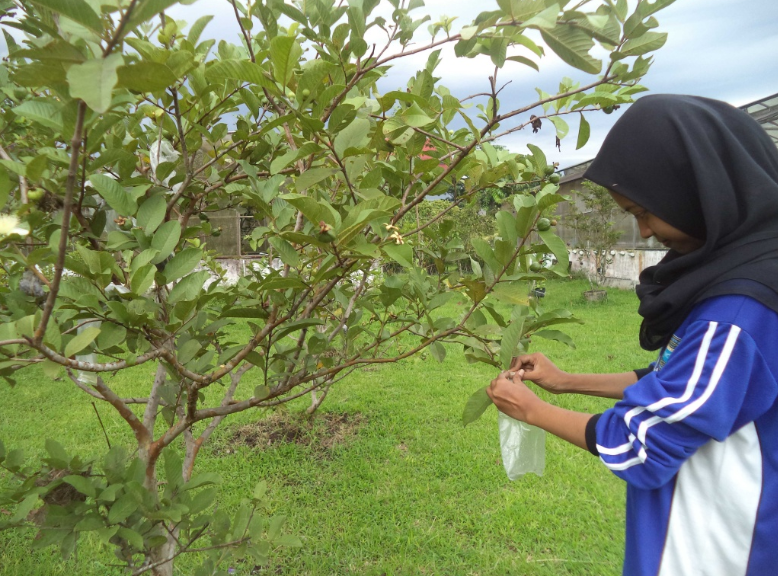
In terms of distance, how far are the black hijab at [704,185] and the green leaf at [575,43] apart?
0.32m

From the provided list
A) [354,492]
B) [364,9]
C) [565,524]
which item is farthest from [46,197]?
[565,524]

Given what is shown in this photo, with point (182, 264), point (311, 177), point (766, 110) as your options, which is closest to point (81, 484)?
point (182, 264)

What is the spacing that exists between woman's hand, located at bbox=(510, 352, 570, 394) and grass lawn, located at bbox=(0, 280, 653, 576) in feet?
4.02

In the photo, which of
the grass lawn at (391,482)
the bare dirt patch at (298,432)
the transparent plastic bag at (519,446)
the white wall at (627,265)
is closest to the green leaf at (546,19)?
the transparent plastic bag at (519,446)

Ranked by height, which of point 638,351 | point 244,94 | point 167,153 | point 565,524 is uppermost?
point 244,94

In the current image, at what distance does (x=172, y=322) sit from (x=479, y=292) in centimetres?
63

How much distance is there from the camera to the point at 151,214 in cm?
99

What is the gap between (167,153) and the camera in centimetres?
140

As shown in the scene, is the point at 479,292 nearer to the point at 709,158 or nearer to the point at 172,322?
the point at 709,158

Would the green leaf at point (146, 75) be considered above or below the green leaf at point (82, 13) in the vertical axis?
below

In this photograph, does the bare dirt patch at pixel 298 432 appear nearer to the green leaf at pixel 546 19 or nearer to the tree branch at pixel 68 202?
the tree branch at pixel 68 202

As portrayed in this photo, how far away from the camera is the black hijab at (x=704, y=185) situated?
2.87 feet

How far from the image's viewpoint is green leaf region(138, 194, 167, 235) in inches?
38.8

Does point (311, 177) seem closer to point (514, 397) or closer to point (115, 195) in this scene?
point (115, 195)
